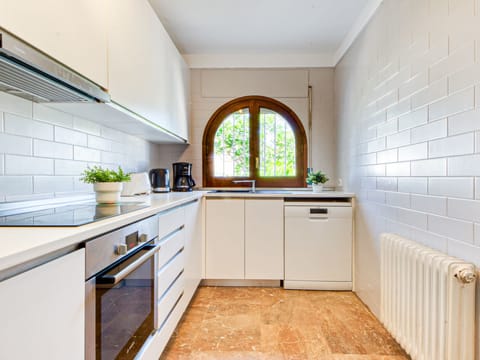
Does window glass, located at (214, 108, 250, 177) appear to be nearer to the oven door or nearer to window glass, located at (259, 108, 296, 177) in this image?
window glass, located at (259, 108, 296, 177)

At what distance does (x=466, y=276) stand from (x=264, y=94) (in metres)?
2.73

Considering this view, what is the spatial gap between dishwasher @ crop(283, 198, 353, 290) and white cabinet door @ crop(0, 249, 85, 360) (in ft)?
7.04

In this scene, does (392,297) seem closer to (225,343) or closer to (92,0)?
(225,343)

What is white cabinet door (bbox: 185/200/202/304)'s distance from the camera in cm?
223

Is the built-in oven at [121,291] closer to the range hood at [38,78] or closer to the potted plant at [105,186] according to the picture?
the potted plant at [105,186]

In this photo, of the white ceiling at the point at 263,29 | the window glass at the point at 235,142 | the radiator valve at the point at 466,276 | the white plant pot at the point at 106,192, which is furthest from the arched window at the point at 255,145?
the radiator valve at the point at 466,276

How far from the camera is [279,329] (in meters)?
2.09

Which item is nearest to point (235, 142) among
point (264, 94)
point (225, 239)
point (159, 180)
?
point (264, 94)

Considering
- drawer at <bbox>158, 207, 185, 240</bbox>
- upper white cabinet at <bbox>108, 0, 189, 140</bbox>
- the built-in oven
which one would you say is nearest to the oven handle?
the built-in oven

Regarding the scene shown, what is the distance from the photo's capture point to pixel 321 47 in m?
3.20

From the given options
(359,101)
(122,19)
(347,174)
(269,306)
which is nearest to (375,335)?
(269,306)

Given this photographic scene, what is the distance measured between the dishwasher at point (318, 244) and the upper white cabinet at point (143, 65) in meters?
1.39

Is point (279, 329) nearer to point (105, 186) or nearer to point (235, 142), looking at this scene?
point (105, 186)

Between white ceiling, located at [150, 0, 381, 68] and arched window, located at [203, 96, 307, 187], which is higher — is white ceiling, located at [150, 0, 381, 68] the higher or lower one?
the higher one
